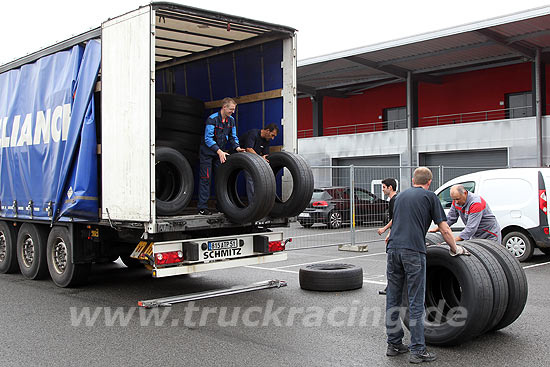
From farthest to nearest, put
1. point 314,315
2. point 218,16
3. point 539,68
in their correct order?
point 539,68, point 218,16, point 314,315

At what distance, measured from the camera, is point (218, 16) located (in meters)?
7.78

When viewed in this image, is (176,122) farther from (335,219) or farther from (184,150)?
(335,219)

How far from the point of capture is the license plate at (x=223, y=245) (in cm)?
760

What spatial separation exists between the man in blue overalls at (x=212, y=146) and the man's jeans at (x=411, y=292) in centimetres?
352

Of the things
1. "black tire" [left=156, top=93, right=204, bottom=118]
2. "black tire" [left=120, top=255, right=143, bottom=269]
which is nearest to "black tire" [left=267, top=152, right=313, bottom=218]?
"black tire" [left=156, top=93, right=204, bottom=118]

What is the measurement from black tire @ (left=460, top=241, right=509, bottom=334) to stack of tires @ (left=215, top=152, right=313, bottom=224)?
106 inches

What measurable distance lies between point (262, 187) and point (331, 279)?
1.90 m

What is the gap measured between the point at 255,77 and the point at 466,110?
2212cm

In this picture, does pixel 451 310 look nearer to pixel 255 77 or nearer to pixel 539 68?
pixel 255 77

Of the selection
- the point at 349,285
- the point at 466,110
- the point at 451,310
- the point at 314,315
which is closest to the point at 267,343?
the point at 314,315

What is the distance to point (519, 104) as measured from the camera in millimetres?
27359

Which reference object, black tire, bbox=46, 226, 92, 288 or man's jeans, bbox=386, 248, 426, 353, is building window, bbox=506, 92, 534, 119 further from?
man's jeans, bbox=386, 248, 426, 353

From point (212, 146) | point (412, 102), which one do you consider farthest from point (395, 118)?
point (212, 146)

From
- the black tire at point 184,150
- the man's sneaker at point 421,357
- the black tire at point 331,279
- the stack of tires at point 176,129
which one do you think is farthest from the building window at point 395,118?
the man's sneaker at point 421,357
